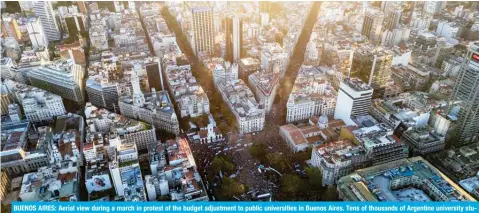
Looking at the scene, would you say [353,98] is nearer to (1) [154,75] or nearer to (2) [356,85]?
(2) [356,85]

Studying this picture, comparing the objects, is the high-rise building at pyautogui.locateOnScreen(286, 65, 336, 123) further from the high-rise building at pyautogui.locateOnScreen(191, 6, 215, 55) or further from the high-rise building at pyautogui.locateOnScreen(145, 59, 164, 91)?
the high-rise building at pyautogui.locateOnScreen(191, 6, 215, 55)

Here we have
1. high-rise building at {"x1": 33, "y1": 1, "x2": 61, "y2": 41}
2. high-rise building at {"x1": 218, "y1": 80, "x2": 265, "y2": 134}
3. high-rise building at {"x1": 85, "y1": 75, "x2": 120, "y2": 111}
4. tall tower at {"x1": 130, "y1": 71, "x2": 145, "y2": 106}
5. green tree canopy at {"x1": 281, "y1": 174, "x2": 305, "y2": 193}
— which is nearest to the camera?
green tree canopy at {"x1": 281, "y1": 174, "x2": 305, "y2": 193}

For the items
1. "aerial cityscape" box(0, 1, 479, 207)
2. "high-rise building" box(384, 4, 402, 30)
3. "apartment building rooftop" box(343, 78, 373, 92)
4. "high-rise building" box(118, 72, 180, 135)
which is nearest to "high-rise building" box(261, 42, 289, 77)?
"aerial cityscape" box(0, 1, 479, 207)

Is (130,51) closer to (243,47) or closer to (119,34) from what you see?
(119,34)

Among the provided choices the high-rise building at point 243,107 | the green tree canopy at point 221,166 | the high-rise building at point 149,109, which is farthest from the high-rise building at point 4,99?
the green tree canopy at point 221,166

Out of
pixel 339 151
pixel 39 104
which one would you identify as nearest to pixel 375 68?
pixel 339 151

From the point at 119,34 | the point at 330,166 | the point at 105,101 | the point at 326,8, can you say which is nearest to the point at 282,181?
the point at 330,166
